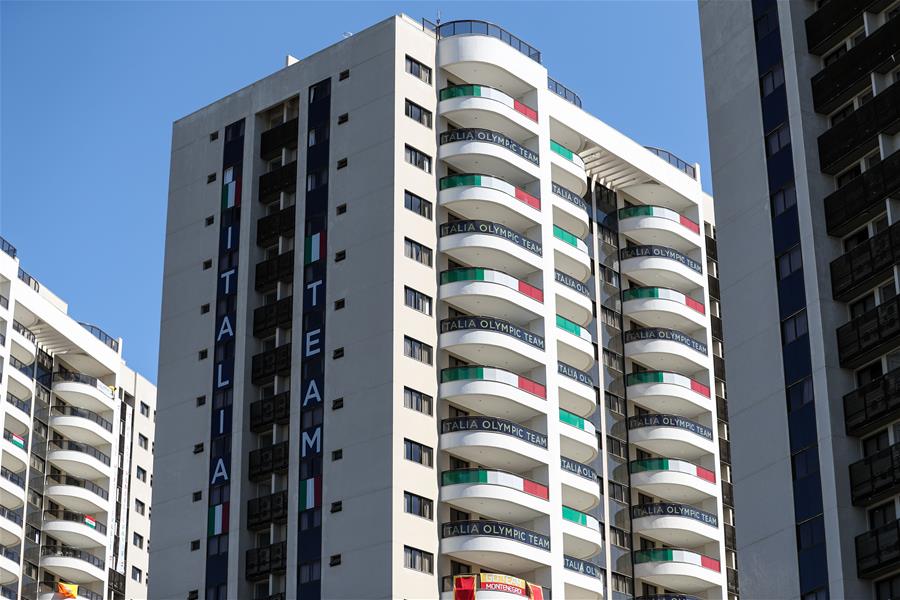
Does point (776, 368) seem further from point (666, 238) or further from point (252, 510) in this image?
point (666, 238)

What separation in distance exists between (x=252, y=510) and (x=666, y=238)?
40434mm

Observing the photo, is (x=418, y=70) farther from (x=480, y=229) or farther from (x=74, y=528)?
(x=74, y=528)

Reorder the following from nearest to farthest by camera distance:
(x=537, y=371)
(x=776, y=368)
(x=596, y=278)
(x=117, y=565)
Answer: (x=776, y=368) → (x=537, y=371) → (x=596, y=278) → (x=117, y=565)

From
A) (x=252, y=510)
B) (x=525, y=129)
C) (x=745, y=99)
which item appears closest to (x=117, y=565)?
(x=252, y=510)

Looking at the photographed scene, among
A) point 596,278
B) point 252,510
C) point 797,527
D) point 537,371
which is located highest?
point 596,278

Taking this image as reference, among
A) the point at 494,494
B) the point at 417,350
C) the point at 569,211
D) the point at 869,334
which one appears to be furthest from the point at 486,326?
the point at 869,334

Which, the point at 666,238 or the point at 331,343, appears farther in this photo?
the point at 666,238

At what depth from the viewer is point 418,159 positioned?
108 meters

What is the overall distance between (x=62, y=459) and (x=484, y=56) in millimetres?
53926

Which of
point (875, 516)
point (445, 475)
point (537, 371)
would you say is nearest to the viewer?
point (875, 516)

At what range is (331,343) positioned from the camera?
10344 centimetres

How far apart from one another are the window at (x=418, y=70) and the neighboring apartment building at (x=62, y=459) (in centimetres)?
4478

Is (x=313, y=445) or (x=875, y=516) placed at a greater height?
(x=313, y=445)

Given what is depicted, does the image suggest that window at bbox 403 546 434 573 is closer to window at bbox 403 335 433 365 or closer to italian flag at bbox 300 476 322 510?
italian flag at bbox 300 476 322 510
